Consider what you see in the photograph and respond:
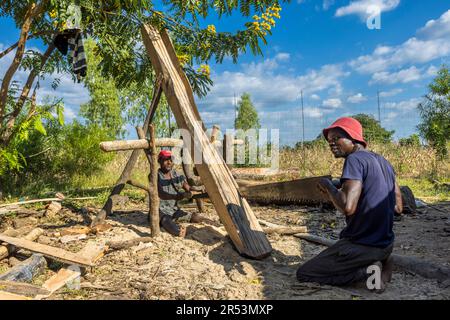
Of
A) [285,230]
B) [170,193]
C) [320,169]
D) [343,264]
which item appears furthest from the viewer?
[320,169]

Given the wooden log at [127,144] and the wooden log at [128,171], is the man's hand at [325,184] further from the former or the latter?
the wooden log at [128,171]

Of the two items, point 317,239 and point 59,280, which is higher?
point 317,239

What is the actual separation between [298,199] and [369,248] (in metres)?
4.18

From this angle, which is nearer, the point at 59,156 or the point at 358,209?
the point at 358,209

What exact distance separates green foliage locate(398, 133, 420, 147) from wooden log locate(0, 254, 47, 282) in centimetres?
1324

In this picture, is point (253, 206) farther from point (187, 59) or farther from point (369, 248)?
point (369, 248)

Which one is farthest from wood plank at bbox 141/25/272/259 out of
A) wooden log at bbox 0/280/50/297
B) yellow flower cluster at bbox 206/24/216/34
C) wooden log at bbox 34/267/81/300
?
wooden log at bbox 0/280/50/297

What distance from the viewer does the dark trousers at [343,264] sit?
10.6 ft

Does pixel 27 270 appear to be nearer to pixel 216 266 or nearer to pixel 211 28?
pixel 216 266

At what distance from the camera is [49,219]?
643 centimetres

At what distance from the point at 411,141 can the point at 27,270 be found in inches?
571

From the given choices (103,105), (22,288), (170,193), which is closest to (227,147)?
(170,193)

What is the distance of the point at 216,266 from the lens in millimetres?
3924
